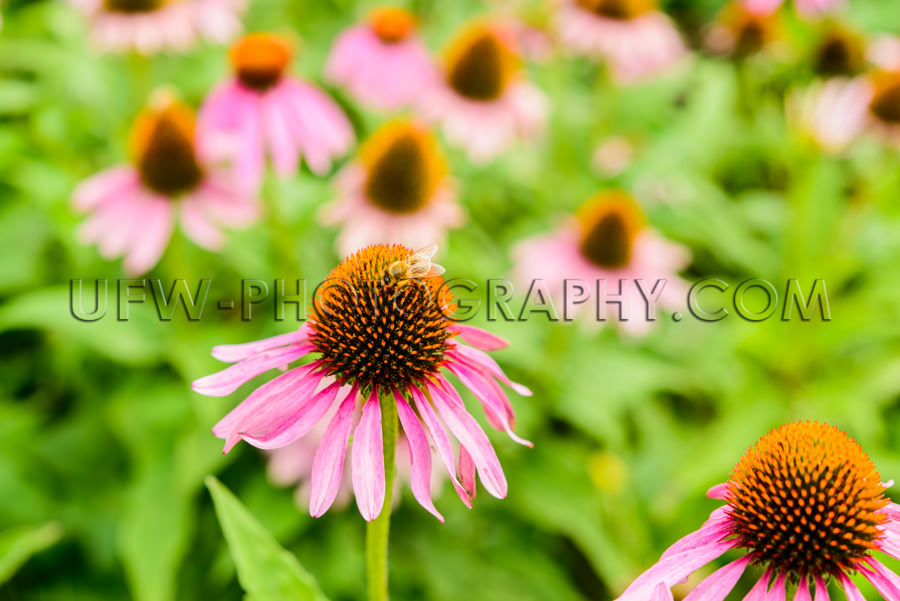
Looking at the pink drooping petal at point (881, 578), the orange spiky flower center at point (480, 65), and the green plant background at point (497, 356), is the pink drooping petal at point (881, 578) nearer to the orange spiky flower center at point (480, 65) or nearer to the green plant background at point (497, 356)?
the green plant background at point (497, 356)

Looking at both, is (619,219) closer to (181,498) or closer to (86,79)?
(181,498)

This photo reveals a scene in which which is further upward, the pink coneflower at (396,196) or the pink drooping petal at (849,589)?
the pink coneflower at (396,196)

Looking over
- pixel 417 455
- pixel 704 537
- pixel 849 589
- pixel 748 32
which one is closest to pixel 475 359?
pixel 417 455

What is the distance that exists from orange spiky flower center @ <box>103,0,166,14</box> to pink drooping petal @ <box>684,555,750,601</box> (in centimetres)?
223

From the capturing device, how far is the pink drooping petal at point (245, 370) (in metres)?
0.82

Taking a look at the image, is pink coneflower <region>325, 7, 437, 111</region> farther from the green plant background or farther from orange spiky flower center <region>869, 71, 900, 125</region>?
orange spiky flower center <region>869, 71, 900, 125</region>

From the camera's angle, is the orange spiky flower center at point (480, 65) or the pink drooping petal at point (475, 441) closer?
the pink drooping petal at point (475, 441)

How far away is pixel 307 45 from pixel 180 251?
1548mm

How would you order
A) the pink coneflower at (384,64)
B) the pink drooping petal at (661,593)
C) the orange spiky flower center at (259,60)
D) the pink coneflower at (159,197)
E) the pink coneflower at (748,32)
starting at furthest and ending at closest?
the pink coneflower at (748,32) → the pink coneflower at (384,64) → the orange spiky flower center at (259,60) → the pink coneflower at (159,197) → the pink drooping petal at (661,593)

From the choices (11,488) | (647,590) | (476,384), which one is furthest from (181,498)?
(647,590)

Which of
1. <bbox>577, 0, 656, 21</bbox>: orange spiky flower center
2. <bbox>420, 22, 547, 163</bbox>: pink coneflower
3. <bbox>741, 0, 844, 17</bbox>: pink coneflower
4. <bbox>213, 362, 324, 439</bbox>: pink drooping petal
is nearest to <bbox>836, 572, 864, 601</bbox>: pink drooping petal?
<bbox>213, 362, 324, 439</bbox>: pink drooping petal

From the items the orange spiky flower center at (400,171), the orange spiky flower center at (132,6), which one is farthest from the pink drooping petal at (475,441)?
the orange spiky flower center at (132,6)

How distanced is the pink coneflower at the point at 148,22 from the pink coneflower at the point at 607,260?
115 centimetres

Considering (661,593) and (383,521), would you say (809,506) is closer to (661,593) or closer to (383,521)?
→ (661,593)
